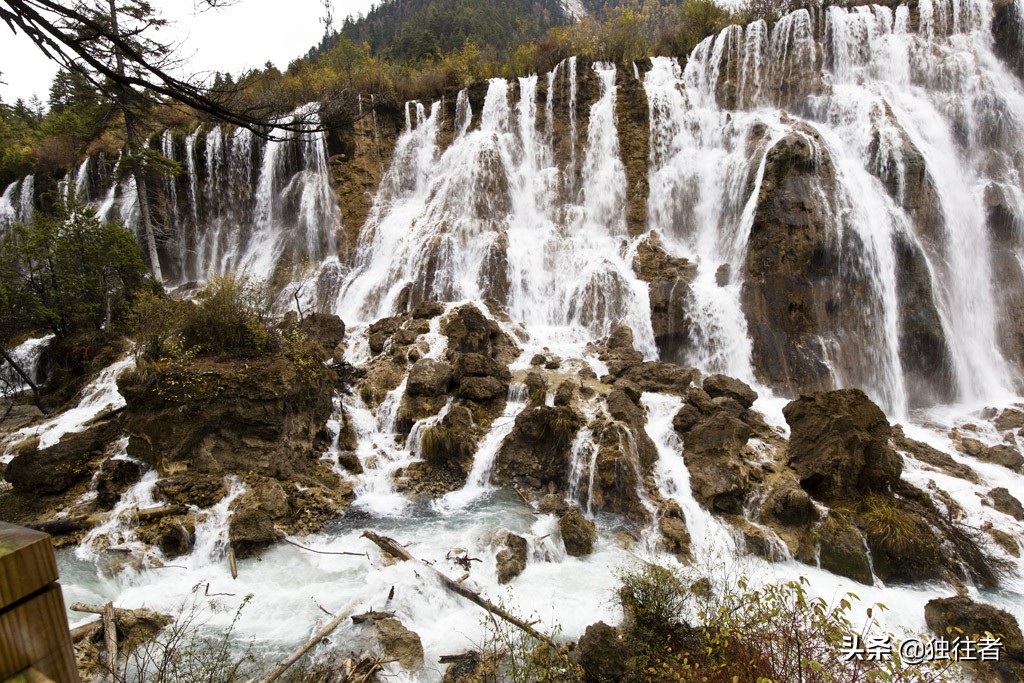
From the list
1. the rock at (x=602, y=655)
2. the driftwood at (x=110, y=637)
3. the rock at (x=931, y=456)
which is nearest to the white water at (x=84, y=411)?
the driftwood at (x=110, y=637)

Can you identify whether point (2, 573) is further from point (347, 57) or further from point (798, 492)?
point (347, 57)

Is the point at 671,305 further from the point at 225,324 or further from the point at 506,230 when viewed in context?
the point at 225,324

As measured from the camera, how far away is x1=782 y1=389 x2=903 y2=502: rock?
816cm

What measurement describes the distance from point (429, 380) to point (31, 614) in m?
10.3

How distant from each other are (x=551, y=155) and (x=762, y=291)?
11.0 metres

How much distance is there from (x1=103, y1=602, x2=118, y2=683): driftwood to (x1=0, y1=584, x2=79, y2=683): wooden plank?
544 cm

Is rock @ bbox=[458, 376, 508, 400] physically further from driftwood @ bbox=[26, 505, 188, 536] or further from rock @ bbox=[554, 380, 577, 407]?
driftwood @ bbox=[26, 505, 188, 536]

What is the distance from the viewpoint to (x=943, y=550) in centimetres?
731

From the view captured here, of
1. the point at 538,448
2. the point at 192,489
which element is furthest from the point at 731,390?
the point at 192,489

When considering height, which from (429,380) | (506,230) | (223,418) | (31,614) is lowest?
(429,380)

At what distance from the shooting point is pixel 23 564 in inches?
37.7

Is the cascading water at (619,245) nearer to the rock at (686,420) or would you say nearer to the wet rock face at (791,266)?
the wet rock face at (791,266)

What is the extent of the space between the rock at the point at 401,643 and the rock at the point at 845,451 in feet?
23.1

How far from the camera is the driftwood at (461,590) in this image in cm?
529
